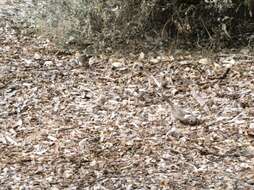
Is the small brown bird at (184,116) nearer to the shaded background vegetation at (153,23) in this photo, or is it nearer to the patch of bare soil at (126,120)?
the patch of bare soil at (126,120)

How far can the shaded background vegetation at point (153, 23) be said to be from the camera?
4.86 metres

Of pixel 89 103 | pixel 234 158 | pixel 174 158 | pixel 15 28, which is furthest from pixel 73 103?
pixel 15 28

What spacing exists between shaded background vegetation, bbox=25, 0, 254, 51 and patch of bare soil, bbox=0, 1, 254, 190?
18 cm

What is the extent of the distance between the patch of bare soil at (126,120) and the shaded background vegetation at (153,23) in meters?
0.18

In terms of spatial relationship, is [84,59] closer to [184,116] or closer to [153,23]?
[153,23]

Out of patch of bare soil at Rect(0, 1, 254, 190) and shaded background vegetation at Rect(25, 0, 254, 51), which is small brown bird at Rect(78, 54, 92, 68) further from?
shaded background vegetation at Rect(25, 0, 254, 51)

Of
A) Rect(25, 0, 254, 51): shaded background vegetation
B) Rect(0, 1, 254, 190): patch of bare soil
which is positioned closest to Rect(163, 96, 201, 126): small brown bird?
Rect(0, 1, 254, 190): patch of bare soil

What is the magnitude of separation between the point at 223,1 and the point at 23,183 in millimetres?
2156

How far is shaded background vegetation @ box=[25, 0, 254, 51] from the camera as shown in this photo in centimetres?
486

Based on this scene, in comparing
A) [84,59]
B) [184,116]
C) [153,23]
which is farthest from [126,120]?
[153,23]

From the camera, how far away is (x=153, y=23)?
16.8 feet

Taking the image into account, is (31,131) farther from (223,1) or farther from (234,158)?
(223,1)

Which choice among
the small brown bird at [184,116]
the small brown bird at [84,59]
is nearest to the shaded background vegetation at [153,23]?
the small brown bird at [84,59]

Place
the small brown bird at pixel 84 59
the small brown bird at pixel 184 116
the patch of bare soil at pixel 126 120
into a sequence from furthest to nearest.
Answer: the small brown bird at pixel 84 59 < the small brown bird at pixel 184 116 < the patch of bare soil at pixel 126 120
